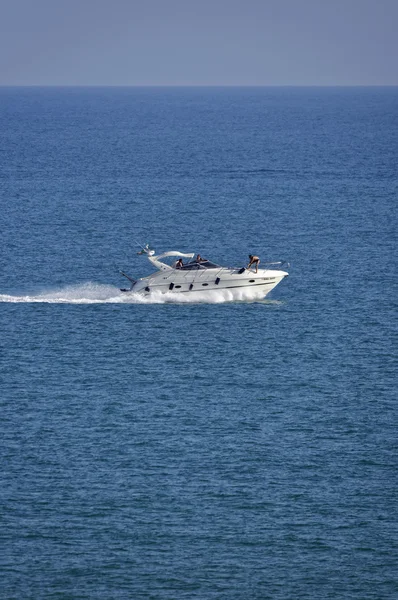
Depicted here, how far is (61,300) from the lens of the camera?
9088 cm

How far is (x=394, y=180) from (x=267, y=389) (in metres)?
102

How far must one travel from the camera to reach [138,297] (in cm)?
9012

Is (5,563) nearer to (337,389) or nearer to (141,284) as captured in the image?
(337,389)

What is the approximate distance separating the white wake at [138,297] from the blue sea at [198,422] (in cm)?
23

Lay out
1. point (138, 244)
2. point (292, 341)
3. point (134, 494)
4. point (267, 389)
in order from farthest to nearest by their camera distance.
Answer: point (138, 244) < point (292, 341) < point (267, 389) < point (134, 494)

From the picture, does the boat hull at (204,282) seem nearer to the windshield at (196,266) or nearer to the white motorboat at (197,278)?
the white motorboat at (197,278)

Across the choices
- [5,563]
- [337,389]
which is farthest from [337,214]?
[5,563]

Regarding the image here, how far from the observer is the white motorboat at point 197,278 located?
88625mm

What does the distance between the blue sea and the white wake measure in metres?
0.23

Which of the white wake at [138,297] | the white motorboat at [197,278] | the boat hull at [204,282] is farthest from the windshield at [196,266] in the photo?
the white wake at [138,297]

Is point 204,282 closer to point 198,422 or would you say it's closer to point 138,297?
point 138,297

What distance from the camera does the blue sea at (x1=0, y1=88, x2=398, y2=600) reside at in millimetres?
51281

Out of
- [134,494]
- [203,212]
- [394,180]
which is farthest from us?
[394,180]

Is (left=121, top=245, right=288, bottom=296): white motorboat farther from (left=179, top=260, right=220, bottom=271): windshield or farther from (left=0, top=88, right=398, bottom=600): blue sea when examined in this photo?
(left=0, top=88, right=398, bottom=600): blue sea
